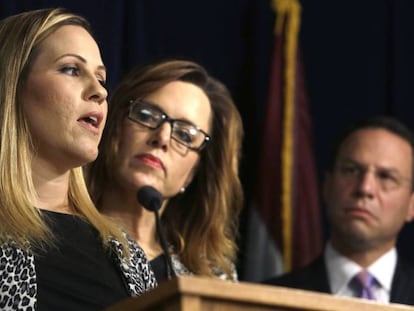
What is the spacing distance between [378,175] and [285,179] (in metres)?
0.43

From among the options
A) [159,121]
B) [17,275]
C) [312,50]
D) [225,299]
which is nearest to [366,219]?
[312,50]

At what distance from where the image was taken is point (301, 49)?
461cm

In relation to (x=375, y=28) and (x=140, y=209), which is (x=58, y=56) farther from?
(x=375, y=28)

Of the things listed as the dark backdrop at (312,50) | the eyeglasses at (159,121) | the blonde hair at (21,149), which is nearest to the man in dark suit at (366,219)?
the dark backdrop at (312,50)

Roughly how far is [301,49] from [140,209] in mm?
1454

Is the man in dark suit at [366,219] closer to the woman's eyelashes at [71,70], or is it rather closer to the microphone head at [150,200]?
the microphone head at [150,200]

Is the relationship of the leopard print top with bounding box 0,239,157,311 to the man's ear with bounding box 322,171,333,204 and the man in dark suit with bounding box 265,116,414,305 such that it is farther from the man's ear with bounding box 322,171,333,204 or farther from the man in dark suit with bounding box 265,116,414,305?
the man's ear with bounding box 322,171,333,204

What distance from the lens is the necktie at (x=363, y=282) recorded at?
3943mm

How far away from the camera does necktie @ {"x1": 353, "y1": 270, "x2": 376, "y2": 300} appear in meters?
3.94

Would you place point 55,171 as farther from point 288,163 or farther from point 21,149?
point 288,163

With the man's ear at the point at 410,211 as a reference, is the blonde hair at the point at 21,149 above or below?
above

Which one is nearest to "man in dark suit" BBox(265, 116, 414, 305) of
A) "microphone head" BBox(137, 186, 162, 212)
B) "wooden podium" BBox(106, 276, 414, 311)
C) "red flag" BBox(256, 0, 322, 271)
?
"red flag" BBox(256, 0, 322, 271)

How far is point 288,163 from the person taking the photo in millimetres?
4457

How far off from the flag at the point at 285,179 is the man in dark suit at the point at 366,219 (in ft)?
0.84
